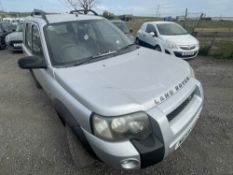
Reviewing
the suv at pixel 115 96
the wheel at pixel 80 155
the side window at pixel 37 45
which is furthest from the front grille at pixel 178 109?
the side window at pixel 37 45

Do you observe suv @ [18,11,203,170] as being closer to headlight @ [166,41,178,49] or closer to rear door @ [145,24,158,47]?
headlight @ [166,41,178,49]

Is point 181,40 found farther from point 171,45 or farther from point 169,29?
point 169,29

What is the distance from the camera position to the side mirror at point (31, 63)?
9.66 ft

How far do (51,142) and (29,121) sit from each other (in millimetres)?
946

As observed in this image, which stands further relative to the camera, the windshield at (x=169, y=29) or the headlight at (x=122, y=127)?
the windshield at (x=169, y=29)

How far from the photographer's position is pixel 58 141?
3428mm

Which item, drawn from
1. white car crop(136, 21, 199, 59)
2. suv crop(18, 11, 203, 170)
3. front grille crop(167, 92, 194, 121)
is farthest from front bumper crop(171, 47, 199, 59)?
front grille crop(167, 92, 194, 121)

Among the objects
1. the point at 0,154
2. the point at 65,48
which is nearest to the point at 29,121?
the point at 0,154

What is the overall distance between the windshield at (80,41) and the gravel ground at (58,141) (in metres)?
1.35

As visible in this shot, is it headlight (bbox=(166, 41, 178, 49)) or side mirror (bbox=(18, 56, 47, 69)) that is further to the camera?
headlight (bbox=(166, 41, 178, 49))

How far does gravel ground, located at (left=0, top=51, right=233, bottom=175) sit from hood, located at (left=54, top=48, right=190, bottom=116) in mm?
1104

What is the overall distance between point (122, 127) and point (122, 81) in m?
0.60

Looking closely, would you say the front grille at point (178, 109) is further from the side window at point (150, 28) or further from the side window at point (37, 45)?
the side window at point (150, 28)

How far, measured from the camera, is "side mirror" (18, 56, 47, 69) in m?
2.95
